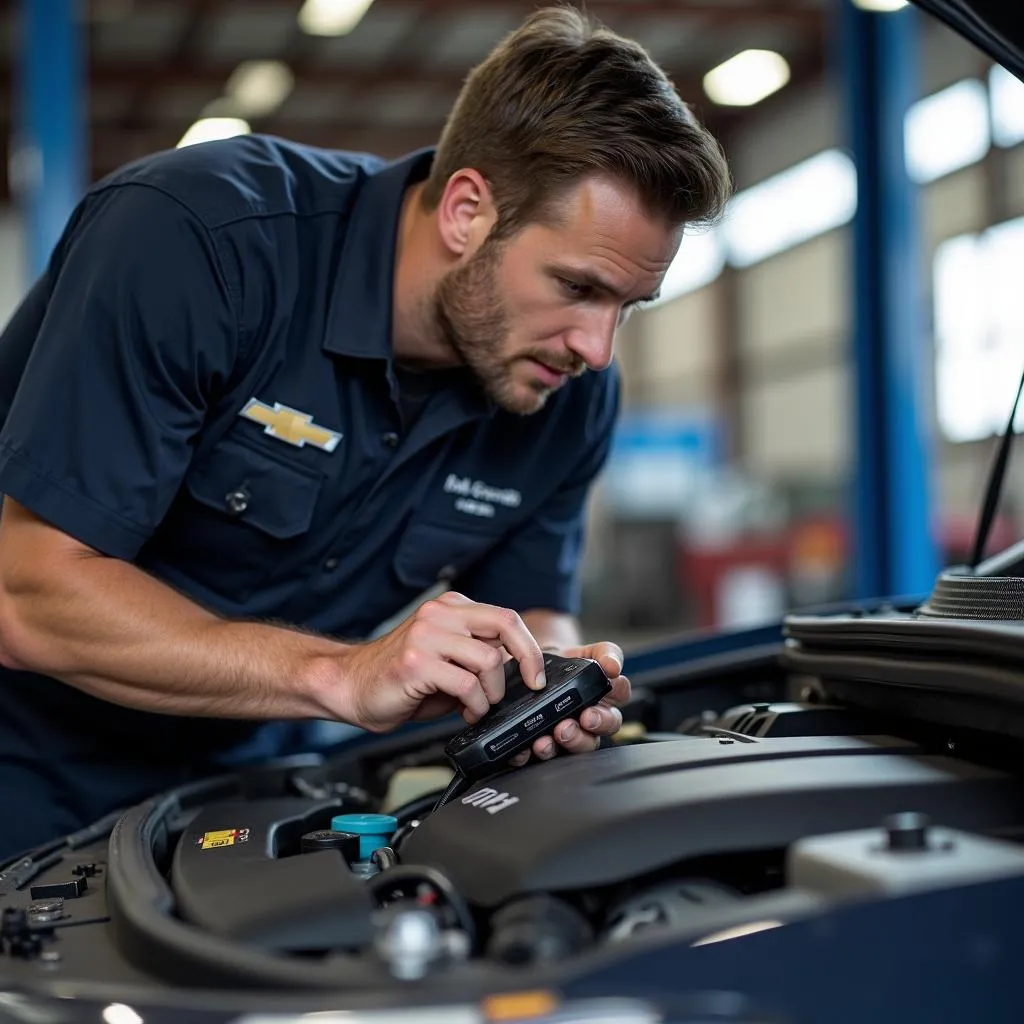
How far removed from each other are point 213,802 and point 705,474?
1013 centimetres

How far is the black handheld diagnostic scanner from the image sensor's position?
1.10m

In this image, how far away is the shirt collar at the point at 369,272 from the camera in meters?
1.54

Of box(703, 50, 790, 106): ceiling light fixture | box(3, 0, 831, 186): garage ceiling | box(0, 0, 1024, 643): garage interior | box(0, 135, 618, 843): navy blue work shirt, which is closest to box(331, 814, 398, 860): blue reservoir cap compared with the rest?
box(0, 135, 618, 843): navy blue work shirt

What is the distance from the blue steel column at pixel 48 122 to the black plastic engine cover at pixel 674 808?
11.2ft

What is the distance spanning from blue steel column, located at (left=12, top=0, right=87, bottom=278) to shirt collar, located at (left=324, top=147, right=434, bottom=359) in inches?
103

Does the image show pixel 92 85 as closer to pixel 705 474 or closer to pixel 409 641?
pixel 705 474

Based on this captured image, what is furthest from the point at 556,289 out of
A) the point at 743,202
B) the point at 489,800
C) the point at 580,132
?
the point at 743,202

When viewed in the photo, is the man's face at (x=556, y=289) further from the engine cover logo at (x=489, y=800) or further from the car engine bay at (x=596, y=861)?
the engine cover logo at (x=489, y=800)

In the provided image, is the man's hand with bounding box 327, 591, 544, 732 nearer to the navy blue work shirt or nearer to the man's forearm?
the man's forearm

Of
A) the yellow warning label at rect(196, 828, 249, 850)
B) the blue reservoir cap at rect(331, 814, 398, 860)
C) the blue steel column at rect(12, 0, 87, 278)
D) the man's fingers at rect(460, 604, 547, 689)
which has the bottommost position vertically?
the blue reservoir cap at rect(331, 814, 398, 860)

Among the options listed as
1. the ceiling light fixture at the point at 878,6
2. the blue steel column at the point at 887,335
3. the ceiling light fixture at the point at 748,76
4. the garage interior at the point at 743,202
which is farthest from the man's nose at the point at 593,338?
the ceiling light fixture at the point at 748,76

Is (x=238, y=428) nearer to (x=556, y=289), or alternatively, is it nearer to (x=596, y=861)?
(x=556, y=289)

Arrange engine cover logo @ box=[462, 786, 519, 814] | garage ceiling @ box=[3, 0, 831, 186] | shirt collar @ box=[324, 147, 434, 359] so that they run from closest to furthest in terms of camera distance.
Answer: engine cover logo @ box=[462, 786, 519, 814] < shirt collar @ box=[324, 147, 434, 359] < garage ceiling @ box=[3, 0, 831, 186]

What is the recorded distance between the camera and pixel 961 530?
7.95m
